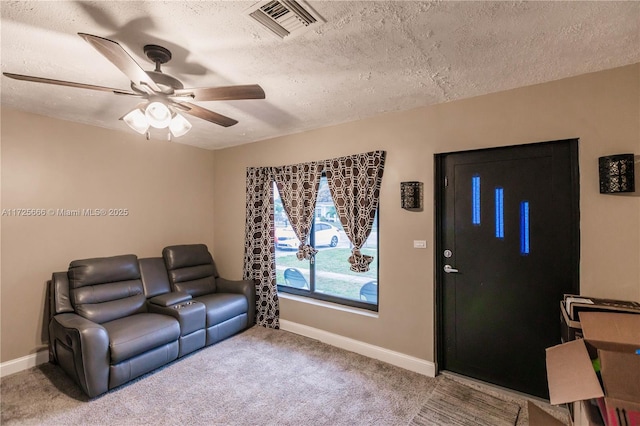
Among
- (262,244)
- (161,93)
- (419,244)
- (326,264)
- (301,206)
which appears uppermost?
(161,93)

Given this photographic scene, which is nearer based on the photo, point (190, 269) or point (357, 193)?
point (357, 193)

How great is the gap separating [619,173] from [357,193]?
2.05 m

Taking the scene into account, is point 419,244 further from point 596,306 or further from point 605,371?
point 605,371

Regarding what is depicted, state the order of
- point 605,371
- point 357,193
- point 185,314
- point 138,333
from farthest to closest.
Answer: point 357,193 → point 185,314 → point 138,333 → point 605,371

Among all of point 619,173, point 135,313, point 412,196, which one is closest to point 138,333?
point 135,313

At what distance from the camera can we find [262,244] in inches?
Answer: 160

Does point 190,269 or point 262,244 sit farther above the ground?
point 262,244

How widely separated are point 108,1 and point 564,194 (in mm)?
3207

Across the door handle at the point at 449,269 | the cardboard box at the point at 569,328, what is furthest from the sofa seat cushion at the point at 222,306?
the cardboard box at the point at 569,328

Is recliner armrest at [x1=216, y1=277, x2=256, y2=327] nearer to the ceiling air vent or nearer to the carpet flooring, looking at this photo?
the carpet flooring

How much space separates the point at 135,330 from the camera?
2686 millimetres

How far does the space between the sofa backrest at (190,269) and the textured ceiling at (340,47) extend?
1.96 meters

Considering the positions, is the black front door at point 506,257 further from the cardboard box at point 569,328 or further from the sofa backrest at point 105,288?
the sofa backrest at point 105,288

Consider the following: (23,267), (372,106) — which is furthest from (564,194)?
(23,267)
